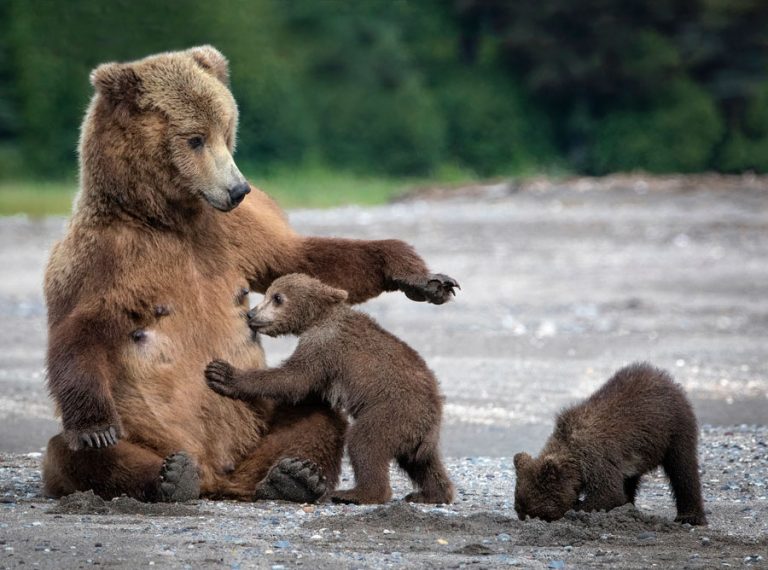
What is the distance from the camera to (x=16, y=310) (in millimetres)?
15297

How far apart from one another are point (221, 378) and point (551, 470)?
1.47 m

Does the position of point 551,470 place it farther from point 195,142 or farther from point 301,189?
point 301,189

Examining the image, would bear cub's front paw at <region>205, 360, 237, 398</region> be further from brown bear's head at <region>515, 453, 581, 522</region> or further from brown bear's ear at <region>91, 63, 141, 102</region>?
brown bear's head at <region>515, 453, 581, 522</region>

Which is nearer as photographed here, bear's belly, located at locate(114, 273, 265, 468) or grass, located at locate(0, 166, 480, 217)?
bear's belly, located at locate(114, 273, 265, 468)

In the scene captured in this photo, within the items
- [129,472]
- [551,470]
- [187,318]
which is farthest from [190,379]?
[551,470]

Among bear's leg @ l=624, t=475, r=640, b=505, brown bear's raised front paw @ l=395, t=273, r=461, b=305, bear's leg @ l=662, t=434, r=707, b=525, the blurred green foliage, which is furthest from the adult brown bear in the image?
the blurred green foliage

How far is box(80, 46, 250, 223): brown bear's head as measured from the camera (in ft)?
20.9

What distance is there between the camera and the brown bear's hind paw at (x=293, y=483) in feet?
20.6

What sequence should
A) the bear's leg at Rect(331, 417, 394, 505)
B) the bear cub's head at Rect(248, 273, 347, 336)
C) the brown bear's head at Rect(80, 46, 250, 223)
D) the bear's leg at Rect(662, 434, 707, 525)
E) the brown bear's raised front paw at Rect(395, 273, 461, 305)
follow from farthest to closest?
the brown bear's raised front paw at Rect(395, 273, 461, 305), the bear cub's head at Rect(248, 273, 347, 336), the brown bear's head at Rect(80, 46, 250, 223), the bear's leg at Rect(331, 417, 394, 505), the bear's leg at Rect(662, 434, 707, 525)

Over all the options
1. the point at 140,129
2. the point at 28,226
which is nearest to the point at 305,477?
the point at 140,129

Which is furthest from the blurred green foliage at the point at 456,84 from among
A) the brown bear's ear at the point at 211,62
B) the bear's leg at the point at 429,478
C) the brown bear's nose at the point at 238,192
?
the bear's leg at the point at 429,478

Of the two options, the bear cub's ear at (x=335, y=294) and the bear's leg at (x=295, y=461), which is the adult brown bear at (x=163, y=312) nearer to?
the bear's leg at (x=295, y=461)

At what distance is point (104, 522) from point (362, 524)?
1003mm

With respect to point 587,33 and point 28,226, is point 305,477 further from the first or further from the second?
point 587,33
